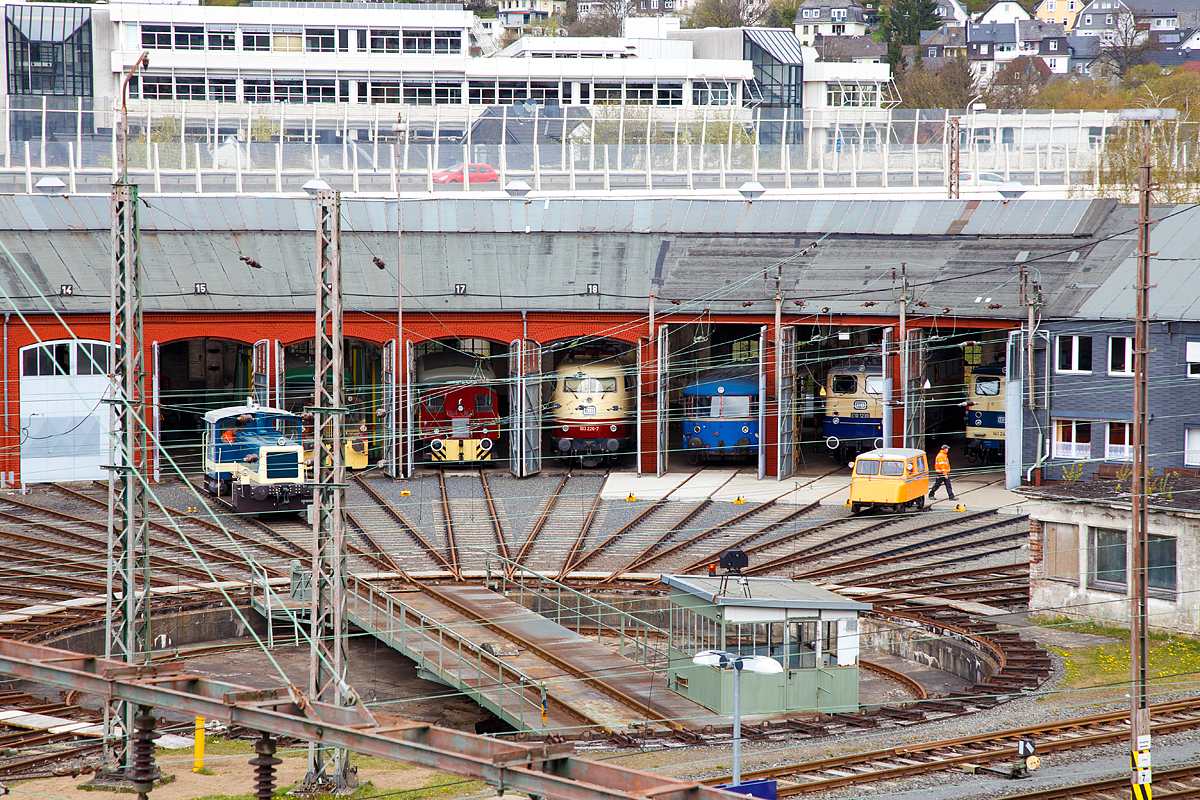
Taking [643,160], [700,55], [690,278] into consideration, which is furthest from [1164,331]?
[700,55]

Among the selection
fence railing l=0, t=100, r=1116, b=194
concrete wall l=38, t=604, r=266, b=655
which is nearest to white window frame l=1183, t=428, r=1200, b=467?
fence railing l=0, t=100, r=1116, b=194

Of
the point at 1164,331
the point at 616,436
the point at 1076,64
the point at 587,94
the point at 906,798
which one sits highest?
the point at 1076,64

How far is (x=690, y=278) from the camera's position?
42.9 m

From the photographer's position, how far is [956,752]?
1966 cm

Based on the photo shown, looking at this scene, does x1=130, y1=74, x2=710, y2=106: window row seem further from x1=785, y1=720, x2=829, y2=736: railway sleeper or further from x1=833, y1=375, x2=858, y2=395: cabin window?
x1=785, y1=720, x2=829, y2=736: railway sleeper

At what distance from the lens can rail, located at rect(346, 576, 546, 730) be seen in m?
22.3

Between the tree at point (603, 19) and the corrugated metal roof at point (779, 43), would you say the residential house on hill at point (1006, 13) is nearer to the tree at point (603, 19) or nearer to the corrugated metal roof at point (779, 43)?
the tree at point (603, 19)

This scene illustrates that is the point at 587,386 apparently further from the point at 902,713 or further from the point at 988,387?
the point at 902,713

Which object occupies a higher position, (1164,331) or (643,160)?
(643,160)

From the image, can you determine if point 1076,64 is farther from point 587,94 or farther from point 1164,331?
point 1164,331

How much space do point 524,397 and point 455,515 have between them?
6.26 metres

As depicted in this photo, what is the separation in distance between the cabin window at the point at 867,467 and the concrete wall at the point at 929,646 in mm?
8392

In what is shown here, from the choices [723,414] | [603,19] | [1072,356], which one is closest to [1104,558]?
[1072,356]

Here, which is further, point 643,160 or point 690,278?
point 643,160
